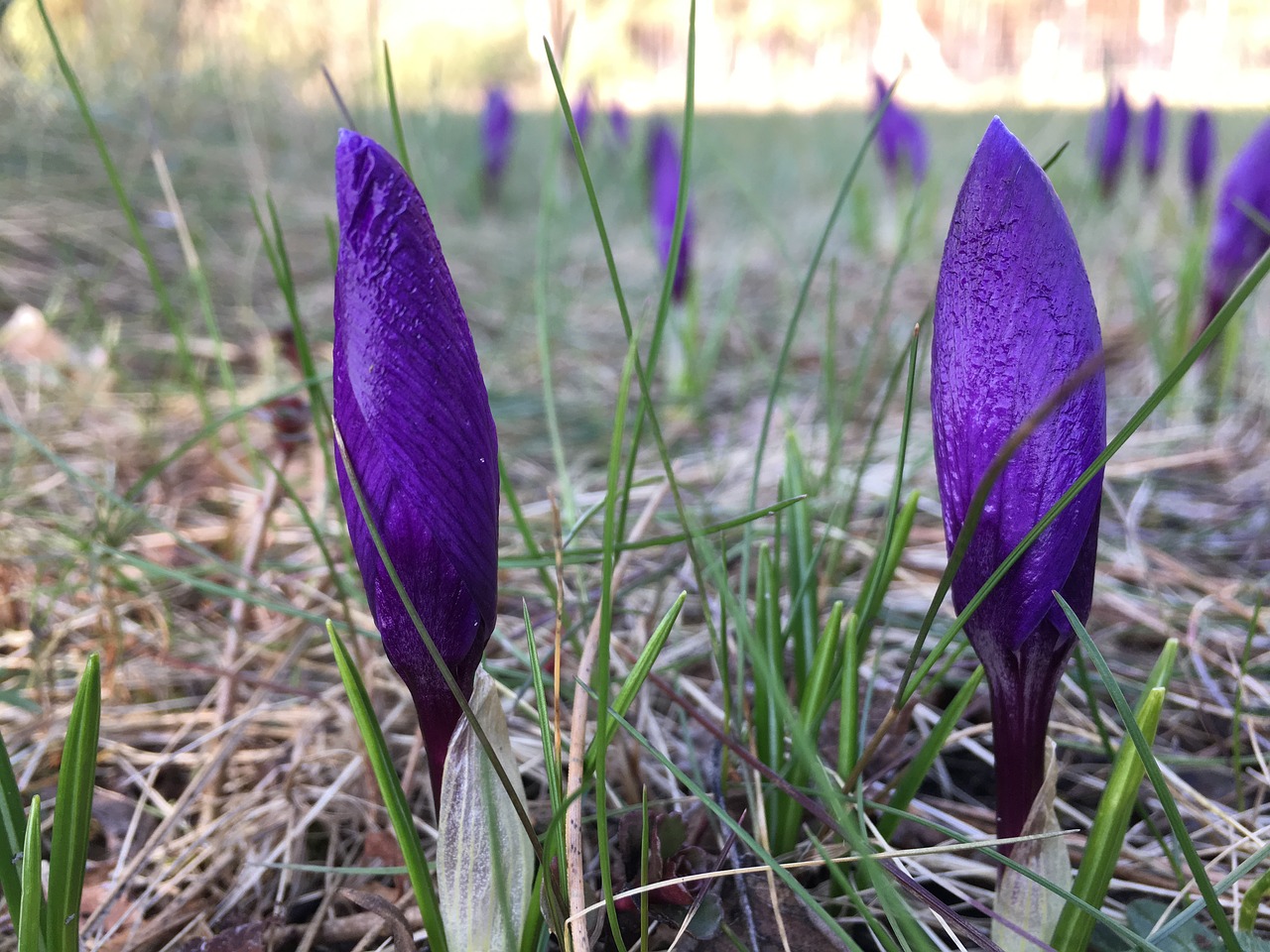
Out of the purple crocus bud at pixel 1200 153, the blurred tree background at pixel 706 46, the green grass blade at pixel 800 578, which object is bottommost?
the green grass blade at pixel 800 578

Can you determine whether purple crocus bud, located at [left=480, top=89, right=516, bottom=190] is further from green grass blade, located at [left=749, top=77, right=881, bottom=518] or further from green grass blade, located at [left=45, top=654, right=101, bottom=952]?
green grass blade, located at [left=45, top=654, right=101, bottom=952]

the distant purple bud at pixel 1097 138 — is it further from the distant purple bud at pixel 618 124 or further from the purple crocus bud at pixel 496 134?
the purple crocus bud at pixel 496 134

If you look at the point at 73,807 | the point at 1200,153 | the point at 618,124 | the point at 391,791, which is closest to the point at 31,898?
the point at 73,807

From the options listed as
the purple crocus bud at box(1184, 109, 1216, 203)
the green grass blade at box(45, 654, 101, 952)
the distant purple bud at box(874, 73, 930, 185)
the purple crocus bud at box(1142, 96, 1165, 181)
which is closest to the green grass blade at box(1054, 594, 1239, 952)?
the green grass blade at box(45, 654, 101, 952)

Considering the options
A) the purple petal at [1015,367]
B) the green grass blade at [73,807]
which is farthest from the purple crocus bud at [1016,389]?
the green grass blade at [73,807]

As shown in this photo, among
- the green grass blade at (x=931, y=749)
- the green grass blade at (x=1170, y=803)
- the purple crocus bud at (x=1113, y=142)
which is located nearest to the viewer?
the green grass blade at (x=1170, y=803)

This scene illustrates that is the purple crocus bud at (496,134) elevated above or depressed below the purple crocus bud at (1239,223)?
above

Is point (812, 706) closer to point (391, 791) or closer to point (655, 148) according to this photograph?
point (391, 791)
